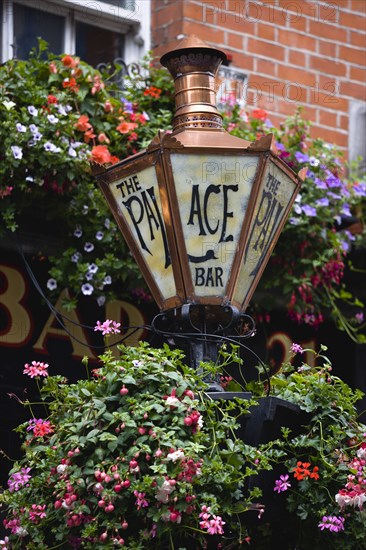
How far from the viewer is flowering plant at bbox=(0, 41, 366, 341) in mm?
4789

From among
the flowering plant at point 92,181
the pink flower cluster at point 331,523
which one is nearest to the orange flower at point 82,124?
the flowering plant at point 92,181

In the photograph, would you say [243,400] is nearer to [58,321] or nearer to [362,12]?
[58,321]

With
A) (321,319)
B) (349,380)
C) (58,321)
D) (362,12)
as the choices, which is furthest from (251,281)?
(362,12)

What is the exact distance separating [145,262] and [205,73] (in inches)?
25.3

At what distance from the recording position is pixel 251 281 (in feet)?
11.8

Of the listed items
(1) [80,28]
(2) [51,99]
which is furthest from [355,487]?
(1) [80,28]

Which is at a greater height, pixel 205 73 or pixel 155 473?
pixel 205 73

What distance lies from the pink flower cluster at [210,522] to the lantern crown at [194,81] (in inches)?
51.6

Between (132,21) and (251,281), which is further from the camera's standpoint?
(132,21)

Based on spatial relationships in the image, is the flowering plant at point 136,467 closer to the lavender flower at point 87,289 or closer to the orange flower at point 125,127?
the lavender flower at point 87,289

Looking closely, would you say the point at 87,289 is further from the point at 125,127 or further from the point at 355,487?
the point at 355,487

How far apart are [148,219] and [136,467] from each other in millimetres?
959

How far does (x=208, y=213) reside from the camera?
3461 millimetres

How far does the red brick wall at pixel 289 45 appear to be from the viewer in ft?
19.8
